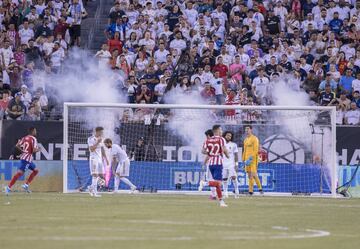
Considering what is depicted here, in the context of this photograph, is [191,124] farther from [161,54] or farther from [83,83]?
[83,83]

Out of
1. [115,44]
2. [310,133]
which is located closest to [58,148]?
[115,44]

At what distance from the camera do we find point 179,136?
32.4 metres

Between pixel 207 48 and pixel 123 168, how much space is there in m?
6.40

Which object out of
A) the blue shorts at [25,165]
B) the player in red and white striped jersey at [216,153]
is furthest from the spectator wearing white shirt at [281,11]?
the player in red and white striped jersey at [216,153]

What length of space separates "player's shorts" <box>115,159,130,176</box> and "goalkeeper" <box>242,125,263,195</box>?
11.2 ft

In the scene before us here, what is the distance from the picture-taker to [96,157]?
29953 millimetres

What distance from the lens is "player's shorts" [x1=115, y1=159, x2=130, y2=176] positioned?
31.5 metres

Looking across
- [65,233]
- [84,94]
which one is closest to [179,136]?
[84,94]

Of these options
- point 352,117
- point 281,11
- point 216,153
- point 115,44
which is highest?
point 281,11

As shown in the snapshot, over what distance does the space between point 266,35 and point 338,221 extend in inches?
702

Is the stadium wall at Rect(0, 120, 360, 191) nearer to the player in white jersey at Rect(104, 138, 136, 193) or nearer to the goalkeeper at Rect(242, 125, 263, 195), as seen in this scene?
the player in white jersey at Rect(104, 138, 136, 193)

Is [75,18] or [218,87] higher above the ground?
[75,18]

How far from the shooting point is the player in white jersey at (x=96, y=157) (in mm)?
29516

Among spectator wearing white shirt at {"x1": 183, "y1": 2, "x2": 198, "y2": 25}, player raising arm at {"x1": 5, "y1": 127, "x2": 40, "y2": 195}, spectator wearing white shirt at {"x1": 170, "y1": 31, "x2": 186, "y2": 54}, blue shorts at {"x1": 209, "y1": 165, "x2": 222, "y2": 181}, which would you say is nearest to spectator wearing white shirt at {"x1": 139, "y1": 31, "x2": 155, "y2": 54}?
spectator wearing white shirt at {"x1": 170, "y1": 31, "x2": 186, "y2": 54}
